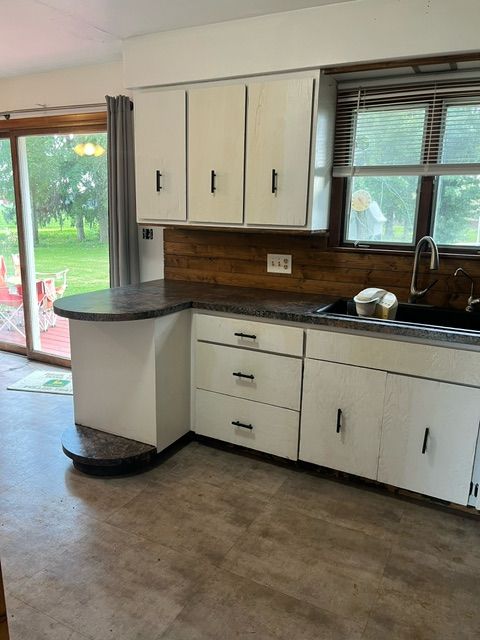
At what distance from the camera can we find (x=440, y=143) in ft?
8.08

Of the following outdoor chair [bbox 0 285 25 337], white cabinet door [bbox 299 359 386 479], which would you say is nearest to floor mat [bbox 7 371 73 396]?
outdoor chair [bbox 0 285 25 337]

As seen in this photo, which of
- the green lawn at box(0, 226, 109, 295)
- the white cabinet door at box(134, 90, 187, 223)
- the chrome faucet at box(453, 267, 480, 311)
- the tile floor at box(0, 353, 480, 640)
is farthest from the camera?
the green lawn at box(0, 226, 109, 295)

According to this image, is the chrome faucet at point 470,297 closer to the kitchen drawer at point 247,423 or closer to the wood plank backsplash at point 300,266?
the wood plank backsplash at point 300,266

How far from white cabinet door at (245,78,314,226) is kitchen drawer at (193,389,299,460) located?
104cm

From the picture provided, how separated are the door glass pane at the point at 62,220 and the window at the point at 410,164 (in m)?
1.94

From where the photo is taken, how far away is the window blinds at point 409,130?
7.89 ft

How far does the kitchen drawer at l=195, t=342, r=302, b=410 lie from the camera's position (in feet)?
8.06

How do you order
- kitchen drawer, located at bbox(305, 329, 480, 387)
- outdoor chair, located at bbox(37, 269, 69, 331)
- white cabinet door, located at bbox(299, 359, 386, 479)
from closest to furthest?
kitchen drawer, located at bbox(305, 329, 480, 387) < white cabinet door, located at bbox(299, 359, 386, 479) < outdoor chair, located at bbox(37, 269, 69, 331)

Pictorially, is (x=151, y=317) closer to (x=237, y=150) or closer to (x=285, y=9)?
(x=237, y=150)

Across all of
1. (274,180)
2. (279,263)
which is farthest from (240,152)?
(279,263)

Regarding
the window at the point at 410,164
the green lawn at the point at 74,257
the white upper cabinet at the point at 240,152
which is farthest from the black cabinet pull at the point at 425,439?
the green lawn at the point at 74,257

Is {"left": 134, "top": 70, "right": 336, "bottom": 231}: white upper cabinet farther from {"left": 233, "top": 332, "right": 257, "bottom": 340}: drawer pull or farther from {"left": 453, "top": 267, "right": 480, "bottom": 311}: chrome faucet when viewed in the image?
{"left": 453, "top": 267, "right": 480, "bottom": 311}: chrome faucet

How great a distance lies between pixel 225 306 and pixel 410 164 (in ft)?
4.17

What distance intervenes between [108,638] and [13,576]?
1.67 ft
